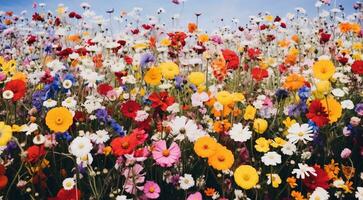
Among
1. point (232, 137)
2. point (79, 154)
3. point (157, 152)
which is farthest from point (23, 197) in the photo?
point (232, 137)

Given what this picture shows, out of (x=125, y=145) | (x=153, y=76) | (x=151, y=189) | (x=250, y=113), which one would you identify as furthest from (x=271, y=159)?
(x=153, y=76)

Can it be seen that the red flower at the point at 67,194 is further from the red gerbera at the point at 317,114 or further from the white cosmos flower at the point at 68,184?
the red gerbera at the point at 317,114

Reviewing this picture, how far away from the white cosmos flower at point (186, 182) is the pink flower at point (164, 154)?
0.38ft

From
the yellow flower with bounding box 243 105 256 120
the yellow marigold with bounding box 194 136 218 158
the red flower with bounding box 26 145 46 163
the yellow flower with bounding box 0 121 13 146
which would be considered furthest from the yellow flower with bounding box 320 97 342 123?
the yellow flower with bounding box 0 121 13 146

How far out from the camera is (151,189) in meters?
2.24

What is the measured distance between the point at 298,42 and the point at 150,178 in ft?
11.8

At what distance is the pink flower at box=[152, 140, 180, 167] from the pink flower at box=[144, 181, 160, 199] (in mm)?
124

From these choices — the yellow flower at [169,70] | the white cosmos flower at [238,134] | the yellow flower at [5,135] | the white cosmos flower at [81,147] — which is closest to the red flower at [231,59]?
the yellow flower at [169,70]

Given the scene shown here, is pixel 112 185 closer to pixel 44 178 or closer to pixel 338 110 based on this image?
pixel 44 178

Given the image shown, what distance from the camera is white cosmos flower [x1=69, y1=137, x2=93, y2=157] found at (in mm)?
2014

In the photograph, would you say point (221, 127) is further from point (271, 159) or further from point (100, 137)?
point (100, 137)

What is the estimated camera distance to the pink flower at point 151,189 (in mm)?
2232

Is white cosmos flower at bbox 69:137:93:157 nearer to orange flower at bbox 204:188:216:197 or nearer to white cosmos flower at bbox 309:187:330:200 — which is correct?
orange flower at bbox 204:188:216:197

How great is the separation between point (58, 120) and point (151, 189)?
1.85ft
